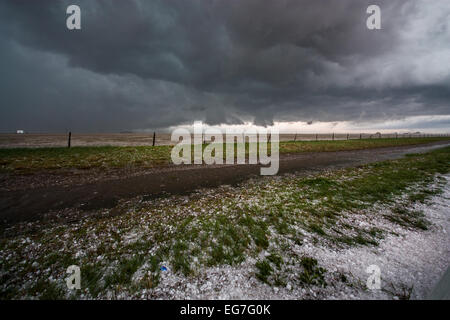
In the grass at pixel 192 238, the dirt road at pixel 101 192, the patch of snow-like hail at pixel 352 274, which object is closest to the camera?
the patch of snow-like hail at pixel 352 274

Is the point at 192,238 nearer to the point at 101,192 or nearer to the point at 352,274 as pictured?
the point at 352,274

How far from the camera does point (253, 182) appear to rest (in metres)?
11.4

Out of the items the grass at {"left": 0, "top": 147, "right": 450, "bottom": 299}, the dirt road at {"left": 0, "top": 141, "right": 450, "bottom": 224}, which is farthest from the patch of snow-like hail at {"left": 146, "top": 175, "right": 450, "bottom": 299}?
the dirt road at {"left": 0, "top": 141, "right": 450, "bottom": 224}

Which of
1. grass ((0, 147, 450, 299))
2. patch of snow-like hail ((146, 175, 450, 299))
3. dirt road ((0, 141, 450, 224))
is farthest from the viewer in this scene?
dirt road ((0, 141, 450, 224))

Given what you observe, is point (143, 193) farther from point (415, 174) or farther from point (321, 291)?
point (415, 174)

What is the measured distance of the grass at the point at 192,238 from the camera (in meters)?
3.80

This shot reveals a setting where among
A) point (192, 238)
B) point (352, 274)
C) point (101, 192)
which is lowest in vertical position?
point (352, 274)

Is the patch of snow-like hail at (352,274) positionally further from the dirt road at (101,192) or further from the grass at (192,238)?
the dirt road at (101,192)

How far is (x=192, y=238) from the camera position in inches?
206

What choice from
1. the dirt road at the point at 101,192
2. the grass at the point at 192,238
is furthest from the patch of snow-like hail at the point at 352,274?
the dirt road at the point at 101,192

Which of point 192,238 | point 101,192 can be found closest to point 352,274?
point 192,238

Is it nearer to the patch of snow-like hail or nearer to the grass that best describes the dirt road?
the grass

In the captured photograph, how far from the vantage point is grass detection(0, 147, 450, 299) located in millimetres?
3797
